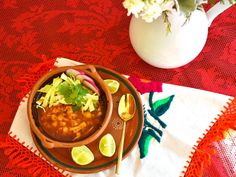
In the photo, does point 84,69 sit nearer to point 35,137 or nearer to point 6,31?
point 35,137

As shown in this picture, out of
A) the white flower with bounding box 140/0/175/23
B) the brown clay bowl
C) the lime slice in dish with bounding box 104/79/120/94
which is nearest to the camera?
the white flower with bounding box 140/0/175/23

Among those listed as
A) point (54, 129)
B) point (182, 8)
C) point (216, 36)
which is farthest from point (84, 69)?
point (216, 36)

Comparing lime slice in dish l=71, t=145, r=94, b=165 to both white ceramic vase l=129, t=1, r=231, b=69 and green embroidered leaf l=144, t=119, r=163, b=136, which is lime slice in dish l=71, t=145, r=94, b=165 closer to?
green embroidered leaf l=144, t=119, r=163, b=136

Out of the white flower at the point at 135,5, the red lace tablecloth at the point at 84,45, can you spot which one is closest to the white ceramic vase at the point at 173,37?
the red lace tablecloth at the point at 84,45

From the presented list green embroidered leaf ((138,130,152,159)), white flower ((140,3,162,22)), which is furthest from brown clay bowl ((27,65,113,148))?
white flower ((140,3,162,22))

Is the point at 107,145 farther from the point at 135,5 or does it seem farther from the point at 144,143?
the point at 135,5

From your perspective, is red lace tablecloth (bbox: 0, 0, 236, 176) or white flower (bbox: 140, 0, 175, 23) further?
red lace tablecloth (bbox: 0, 0, 236, 176)

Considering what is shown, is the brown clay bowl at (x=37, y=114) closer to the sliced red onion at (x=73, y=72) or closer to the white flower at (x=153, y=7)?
the sliced red onion at (x=73, y=72)
